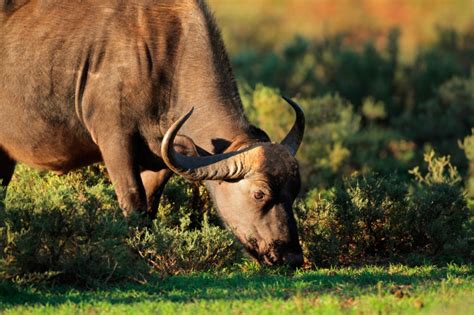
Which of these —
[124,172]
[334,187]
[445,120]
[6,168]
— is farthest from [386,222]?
[445,120]

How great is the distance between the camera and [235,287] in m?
9.17

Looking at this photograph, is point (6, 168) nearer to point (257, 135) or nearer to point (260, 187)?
A: point (257, 135)

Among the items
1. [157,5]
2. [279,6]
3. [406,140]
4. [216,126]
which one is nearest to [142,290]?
[216,126]

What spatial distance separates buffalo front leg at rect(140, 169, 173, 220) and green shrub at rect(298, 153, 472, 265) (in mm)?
1579

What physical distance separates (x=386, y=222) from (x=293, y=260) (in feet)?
6.27

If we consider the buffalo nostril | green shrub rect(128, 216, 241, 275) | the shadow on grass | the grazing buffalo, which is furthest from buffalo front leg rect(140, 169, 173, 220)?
the buffalo nostril

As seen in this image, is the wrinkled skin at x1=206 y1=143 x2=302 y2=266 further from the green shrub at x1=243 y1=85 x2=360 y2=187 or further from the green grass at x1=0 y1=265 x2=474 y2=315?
the green shrub at x1=243 y1=85 x2=360 y2=187

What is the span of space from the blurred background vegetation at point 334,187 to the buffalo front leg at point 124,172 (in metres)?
0.19

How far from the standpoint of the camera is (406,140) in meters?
22.2

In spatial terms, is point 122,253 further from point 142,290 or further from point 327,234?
point 327,234

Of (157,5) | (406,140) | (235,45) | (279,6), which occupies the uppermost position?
(157,5)

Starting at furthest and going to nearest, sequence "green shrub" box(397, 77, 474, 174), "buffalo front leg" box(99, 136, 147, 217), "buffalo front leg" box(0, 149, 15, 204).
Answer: "green shrub" box(397, 77, 474, 174), "buffalo front leg" box(0, 149, 15, 204), "buffalo front leg" box(99, 136, 147, 217)

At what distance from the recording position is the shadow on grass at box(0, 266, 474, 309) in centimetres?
860

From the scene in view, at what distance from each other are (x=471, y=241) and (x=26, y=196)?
17.3 ft
